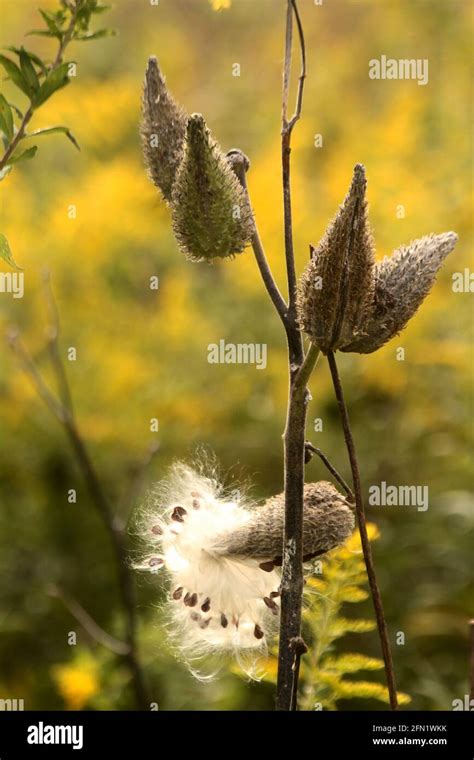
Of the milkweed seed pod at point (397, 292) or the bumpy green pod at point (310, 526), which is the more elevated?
the milkweed seed pod at point (397, 292)

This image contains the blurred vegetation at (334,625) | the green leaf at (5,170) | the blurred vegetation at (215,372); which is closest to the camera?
the green leaf at (5,170)


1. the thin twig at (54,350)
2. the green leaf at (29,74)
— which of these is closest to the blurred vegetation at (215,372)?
the thin twig at (54,350)

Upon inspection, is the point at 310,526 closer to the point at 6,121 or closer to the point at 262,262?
the point at 262,262

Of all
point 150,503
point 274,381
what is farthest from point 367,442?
point 150,503

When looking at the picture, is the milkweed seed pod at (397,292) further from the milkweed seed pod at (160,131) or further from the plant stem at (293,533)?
the milkweed seed pod at (160,131)

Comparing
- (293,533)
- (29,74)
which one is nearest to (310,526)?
(293,533)
